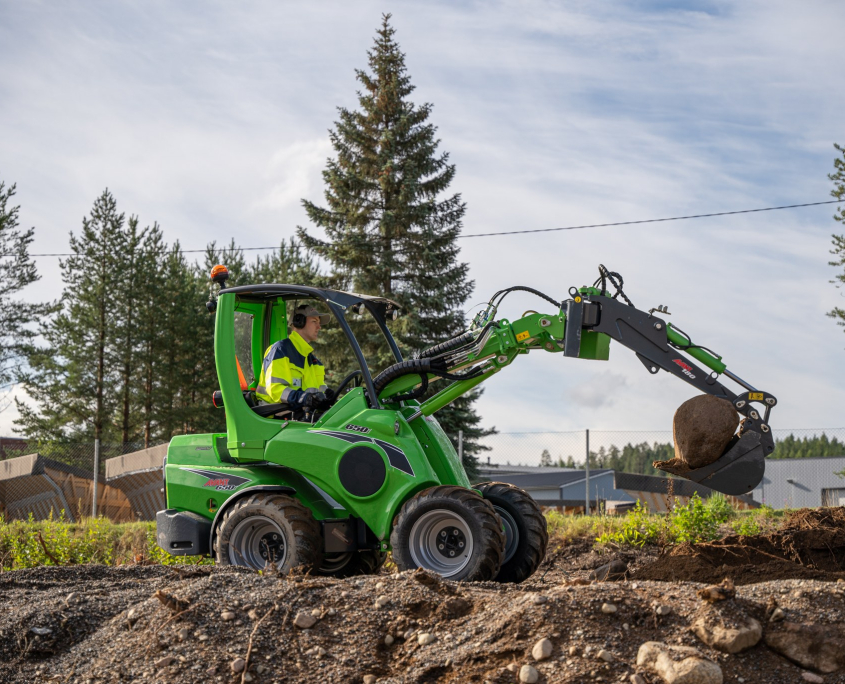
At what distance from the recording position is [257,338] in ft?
28.0

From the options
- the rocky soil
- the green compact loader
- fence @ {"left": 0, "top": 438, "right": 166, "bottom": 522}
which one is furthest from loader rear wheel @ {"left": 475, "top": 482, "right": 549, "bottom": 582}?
fence @ {"left": 0, "top": 438, "right": 166, "bottom": 522}

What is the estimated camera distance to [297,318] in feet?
26.4

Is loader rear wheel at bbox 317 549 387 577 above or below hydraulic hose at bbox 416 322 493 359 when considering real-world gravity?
below

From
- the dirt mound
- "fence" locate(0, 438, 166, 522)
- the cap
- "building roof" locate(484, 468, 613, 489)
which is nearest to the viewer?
the dirt mound

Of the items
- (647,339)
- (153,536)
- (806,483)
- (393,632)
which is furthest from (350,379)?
(806,483)

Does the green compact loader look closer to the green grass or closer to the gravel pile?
the gravel pile

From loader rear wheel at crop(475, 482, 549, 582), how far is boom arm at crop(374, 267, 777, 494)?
1022 millimetres

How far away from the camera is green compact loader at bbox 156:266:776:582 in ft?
22.1

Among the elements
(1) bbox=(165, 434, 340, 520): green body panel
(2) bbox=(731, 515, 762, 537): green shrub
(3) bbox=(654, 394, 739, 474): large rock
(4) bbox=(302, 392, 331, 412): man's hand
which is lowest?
(2) bbox=(731, 515, 762, 537): green shrub

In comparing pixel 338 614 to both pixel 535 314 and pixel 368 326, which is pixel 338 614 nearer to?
pixel 535 314

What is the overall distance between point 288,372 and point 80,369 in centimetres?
2872

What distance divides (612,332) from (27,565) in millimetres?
7345

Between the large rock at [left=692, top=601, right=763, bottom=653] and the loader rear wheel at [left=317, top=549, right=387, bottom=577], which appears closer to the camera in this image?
the large rock at [left=692, top=601, right=763, bottom=653]

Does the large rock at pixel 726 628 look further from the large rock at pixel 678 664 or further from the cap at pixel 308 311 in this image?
the cap at pixel 308 311
